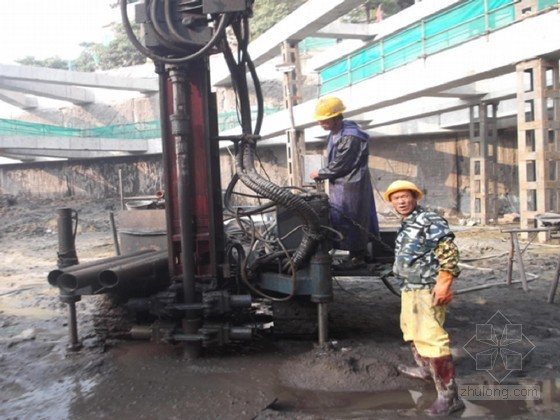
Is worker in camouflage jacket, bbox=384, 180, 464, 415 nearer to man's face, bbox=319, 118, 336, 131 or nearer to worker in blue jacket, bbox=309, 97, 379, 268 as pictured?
worker in blue jacket, bbox=309, 97, 379, 268

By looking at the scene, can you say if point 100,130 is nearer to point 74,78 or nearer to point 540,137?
point 74,78

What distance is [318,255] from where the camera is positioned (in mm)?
4332

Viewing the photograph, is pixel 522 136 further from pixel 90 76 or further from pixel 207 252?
pixel 90 76

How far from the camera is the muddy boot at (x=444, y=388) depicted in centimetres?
327

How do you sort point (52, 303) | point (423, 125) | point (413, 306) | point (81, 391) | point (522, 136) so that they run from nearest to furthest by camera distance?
point (413, 306) → point (81, 391) → point (52, 303) → point (522, 136) → point (423, 125)

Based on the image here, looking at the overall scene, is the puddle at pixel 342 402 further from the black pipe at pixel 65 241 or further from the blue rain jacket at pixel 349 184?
the black pipe at pixel 65 241

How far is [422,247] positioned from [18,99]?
101ft

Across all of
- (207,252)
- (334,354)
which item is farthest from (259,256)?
(334,354)

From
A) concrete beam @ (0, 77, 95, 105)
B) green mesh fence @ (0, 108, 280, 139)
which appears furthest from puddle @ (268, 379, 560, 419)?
concrete beam @ (0, 77, 95, 105)

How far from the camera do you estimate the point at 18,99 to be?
28672 mm

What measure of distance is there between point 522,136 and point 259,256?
822 cm

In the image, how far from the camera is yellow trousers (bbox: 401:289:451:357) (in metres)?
3.30

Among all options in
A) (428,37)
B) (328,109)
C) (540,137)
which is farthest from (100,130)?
(328,109)

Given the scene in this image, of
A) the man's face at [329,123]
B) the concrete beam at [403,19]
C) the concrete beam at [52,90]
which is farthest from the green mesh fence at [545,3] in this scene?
the concrete beam at [52,90]
